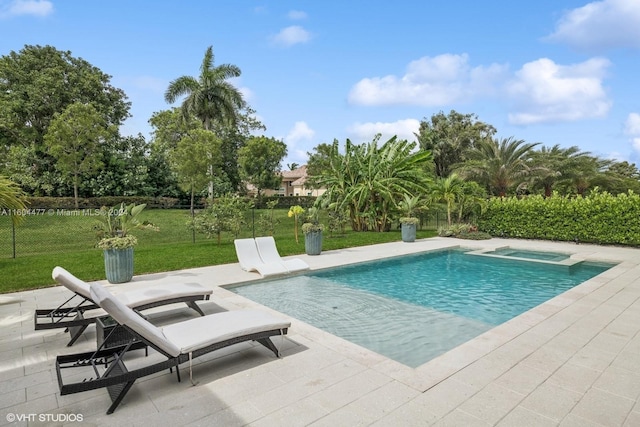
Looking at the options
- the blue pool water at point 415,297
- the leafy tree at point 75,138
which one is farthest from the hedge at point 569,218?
the leafy tree at point 75,138

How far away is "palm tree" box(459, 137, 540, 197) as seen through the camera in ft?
75.5

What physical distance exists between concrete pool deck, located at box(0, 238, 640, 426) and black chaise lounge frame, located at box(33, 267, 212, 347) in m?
0.21

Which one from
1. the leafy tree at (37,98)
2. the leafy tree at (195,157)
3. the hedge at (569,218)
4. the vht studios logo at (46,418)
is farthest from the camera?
the leafy tree at (37,98)

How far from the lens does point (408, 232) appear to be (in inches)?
617

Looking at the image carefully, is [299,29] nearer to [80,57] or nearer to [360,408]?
[360,408]

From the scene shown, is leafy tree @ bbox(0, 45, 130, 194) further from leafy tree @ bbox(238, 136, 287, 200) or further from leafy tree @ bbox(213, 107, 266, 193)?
leafy tree @ bbox(238, 136, 287, 200)

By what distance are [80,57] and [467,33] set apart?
3275cm

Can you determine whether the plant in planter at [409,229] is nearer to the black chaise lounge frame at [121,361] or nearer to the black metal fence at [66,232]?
the black metal fence at [66,232]

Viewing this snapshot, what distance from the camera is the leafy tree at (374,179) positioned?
18062 mm

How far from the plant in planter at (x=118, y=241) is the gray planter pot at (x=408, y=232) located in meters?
10.3

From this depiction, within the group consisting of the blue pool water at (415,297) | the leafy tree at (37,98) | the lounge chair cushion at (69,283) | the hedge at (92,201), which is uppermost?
the leafy tree at (37,98)

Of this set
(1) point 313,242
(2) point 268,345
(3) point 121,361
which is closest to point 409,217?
(1) point 313,242

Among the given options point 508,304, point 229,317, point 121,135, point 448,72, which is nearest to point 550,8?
point 448,72

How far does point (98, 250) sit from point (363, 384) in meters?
11.9
